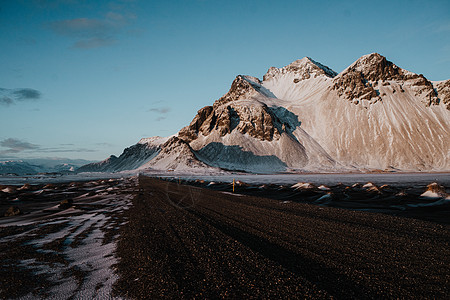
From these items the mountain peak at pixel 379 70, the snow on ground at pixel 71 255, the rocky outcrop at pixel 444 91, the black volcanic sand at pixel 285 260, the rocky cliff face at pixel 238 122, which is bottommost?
the snow on ground at pixel 71 255

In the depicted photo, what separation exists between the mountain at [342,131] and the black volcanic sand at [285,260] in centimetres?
12530

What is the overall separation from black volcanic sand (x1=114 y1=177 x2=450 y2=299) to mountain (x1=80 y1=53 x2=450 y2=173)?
12530 centimetres

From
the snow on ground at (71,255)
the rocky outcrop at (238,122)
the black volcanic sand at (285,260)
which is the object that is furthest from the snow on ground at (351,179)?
the rocky outcrop at (238,122)

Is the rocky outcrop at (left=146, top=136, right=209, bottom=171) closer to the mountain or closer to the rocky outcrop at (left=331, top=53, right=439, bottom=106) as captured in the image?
the mountain

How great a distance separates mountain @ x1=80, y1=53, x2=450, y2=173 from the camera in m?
129

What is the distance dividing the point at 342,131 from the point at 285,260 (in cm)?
15775

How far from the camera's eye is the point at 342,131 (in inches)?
5778

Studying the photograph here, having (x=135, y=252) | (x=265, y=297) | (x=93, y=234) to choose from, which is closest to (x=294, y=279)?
(x=265, y=297)

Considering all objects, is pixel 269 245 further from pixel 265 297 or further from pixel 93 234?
pixel 93 234

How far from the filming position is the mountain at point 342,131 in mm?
128875

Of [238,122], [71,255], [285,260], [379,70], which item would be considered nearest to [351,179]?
[285,260]

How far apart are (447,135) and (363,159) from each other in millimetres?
45655

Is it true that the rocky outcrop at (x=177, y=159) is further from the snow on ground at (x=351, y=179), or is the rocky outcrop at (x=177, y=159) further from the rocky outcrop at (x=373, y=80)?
the rocky outcrop at (x=373, y=80)

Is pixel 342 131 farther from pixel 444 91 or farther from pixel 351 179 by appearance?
pixel 351 179
